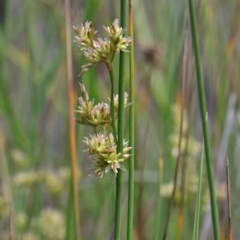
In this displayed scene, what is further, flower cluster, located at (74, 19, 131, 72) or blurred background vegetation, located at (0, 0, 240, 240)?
blurred background vegetation, located at (0, 0, 240, 240)

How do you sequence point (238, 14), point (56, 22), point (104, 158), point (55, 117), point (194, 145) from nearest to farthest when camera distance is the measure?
1. point (104, 158)
2. point (194, 145)
3. point (238, 14)
4. point (56, 22)
5. point (55, 117)

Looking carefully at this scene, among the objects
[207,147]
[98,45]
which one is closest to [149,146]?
[207,147]

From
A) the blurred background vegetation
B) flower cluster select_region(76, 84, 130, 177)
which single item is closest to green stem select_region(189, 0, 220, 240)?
flower cluster select_region(76, 84, 130, 177)

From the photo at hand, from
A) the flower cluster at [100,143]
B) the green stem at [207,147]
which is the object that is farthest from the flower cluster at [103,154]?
the green stem at [207,147]

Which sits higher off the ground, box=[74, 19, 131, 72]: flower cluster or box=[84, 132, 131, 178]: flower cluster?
box=[74, 19, 131, 72]: flower cluster

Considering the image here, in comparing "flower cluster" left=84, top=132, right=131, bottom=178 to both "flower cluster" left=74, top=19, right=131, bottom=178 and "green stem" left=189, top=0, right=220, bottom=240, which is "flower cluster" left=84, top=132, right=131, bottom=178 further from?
"green stem" left=189, top=0, right=220, bottom=240

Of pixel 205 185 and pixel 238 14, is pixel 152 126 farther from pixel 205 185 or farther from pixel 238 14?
pixel 205 185

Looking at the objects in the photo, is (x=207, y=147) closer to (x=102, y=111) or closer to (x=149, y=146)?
(x=102, y=111)

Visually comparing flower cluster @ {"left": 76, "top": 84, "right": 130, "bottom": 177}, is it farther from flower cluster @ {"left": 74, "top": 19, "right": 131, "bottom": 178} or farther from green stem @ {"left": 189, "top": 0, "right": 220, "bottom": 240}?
green stem @ {"left": 189, "top": 0, "right": 220, "bottom": 240}

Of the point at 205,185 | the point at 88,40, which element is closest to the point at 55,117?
the point at 205,185
